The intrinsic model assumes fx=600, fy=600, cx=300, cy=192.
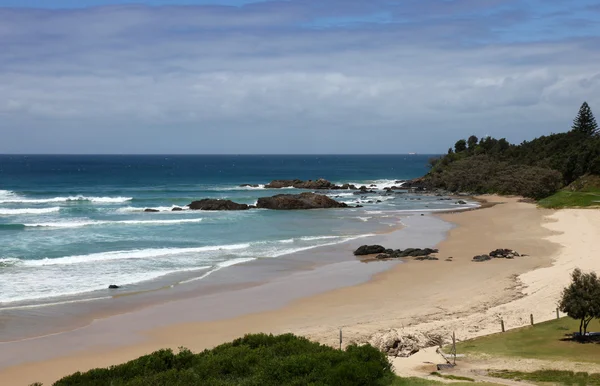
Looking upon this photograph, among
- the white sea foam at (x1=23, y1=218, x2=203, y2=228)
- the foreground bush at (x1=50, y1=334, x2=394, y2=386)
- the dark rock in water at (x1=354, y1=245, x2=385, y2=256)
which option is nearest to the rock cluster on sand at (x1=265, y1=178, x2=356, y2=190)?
the white sea foam at (x1=23, y1=218, x2=203, y2=228)

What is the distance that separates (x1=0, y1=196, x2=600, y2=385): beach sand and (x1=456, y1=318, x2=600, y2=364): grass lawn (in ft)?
3.44

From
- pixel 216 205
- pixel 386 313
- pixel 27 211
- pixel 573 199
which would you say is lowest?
pixel 386 313

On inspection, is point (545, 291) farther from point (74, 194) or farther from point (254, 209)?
point (74, 194)

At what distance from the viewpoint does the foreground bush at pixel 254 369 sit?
12445 mm

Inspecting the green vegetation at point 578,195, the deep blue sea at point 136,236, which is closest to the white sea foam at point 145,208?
the deep blue sea at point 136,236

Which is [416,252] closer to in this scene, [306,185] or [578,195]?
[578,195]

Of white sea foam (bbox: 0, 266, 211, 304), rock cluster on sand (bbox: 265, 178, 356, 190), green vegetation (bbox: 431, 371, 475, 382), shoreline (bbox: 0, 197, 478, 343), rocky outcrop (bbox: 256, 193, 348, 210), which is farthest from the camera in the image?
rock cluster on sand (bbox: 265, 178, 356, 190)

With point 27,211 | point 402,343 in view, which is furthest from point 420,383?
point 27,211

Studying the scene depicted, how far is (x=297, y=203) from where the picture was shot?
63.8 m

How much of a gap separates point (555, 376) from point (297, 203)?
1991 inches

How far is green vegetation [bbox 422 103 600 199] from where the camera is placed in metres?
66.2

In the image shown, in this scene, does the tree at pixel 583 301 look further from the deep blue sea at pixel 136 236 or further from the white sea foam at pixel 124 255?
the white sea foam at pixel 124 255

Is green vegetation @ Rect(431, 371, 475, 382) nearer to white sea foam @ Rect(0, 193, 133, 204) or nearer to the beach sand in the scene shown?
the beach sand

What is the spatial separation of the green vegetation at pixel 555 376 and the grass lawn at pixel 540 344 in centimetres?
133
